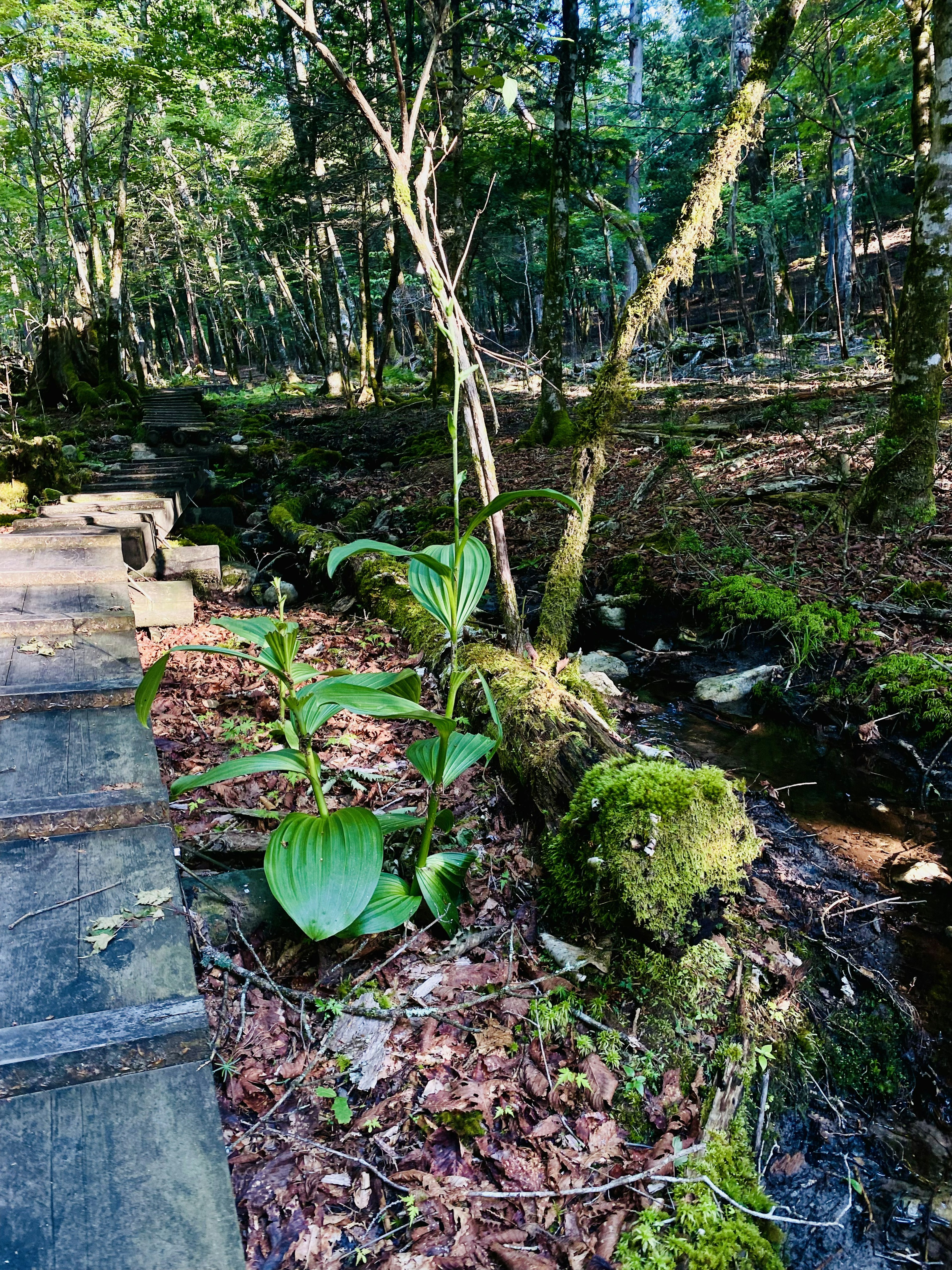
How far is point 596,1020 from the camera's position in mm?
2094

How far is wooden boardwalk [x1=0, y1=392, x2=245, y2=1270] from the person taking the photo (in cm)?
128

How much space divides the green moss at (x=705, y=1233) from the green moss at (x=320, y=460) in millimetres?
10986

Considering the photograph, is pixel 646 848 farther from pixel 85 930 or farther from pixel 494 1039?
pixel 85 930

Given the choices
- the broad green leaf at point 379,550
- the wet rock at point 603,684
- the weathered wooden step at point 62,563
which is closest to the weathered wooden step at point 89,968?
the broad green leaf at point 379,550

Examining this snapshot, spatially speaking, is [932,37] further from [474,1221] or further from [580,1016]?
[474,1221]

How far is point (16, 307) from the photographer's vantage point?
31.6 m

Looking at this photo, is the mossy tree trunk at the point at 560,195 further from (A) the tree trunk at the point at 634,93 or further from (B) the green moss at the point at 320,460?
(A) the tree trunk at the point at 634,93

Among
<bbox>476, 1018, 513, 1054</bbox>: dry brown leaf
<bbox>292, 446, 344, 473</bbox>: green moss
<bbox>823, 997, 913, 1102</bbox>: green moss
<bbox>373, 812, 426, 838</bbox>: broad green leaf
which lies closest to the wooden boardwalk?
<bbox>373, 812, 426, 838</bbox>: broad green leaf

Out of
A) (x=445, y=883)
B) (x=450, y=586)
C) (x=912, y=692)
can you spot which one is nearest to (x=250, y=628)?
(x=450, y=586)

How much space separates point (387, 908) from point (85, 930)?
0.82 metres

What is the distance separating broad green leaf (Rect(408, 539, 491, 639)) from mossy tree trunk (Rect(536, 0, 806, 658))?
1883 millimetres

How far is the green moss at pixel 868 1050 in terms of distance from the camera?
2.20 meters

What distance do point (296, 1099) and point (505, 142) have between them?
1458 cm

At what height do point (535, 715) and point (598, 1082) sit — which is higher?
point (535, 715)
